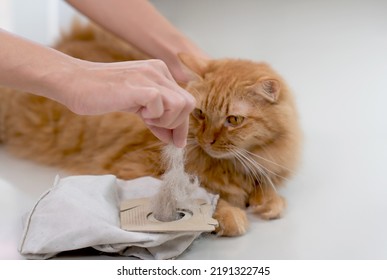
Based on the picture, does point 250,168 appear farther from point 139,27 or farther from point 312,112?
point 312,112

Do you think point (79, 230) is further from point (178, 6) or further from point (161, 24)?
point (178, 6)

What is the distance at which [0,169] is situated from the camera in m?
2.15

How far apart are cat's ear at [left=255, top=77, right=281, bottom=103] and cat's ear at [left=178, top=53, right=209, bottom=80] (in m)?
0.21

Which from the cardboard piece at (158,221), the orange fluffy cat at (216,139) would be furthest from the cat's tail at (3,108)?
→ the cardboard piece at (158,221)

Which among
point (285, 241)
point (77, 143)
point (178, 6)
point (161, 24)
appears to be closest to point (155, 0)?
point (178, 6)

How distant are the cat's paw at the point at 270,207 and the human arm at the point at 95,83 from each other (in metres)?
0.54

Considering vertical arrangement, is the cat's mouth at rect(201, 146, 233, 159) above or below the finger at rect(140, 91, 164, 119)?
below

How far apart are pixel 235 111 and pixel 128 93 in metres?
0.59

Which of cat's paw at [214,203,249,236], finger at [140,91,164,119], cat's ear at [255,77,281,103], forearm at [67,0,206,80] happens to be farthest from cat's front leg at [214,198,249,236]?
forearm at [67,0,206,80]

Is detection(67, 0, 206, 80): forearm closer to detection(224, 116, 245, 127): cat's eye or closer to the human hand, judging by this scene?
detection(224, 116, 245, 127): cat's eye

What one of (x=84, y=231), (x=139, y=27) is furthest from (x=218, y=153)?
(x=139, y=27)

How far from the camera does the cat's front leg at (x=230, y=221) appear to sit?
1688mm

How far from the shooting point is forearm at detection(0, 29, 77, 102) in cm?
136

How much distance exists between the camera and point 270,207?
1.87 m
